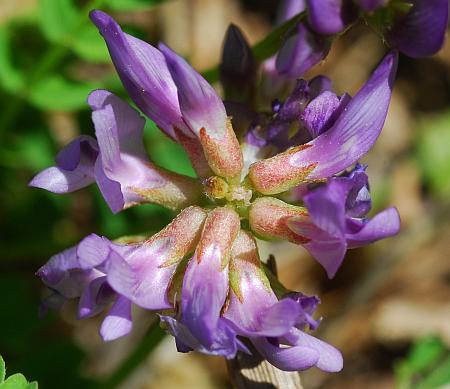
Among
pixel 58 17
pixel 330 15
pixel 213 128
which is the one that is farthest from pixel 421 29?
pixel 58 17

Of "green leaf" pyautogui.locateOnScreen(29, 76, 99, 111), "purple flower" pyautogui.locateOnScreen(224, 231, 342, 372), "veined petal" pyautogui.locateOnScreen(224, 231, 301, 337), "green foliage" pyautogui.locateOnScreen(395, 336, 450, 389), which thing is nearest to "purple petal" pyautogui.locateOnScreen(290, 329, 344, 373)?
"purple flower" pyautogui.locateOnScreen(224, 231, 342, 372)

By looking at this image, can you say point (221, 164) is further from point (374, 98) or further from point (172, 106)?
point (374, 98)

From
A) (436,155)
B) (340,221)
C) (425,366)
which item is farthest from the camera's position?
(436,155)

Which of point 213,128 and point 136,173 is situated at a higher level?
Result: point 213,128

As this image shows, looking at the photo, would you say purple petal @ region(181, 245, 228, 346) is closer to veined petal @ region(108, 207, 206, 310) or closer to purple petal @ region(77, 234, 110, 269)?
veined petal @ region(108, 207, 206, 310)

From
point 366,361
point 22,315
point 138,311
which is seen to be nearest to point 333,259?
point 22,315

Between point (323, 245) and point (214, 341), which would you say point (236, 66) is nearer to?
point (323, 245)
